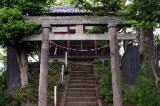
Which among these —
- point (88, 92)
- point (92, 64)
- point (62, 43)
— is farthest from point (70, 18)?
point (62, 43)

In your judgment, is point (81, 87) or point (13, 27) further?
point (81, 87)

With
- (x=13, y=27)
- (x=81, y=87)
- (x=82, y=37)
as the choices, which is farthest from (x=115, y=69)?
(x=13, y=27)

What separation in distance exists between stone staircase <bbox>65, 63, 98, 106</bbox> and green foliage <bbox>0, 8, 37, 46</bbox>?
400cm

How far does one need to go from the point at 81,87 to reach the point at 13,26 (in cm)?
545

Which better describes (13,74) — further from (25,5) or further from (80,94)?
(25,5)

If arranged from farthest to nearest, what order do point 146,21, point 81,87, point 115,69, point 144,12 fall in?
point 81,87
point 115,69
point 144,12
point 146,21

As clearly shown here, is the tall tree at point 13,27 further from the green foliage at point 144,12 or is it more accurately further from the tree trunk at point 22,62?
the green foliage at point 144,12

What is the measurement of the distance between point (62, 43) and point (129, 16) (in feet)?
35.6

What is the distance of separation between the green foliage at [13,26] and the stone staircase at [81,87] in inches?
157

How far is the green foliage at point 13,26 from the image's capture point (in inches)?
613

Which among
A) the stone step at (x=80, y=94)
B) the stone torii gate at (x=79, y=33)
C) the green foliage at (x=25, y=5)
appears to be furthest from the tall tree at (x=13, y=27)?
the stone step at (x=80, y=94)

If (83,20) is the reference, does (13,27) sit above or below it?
below

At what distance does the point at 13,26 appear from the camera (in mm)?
15539

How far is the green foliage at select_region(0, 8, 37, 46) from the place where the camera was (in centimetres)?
1557
